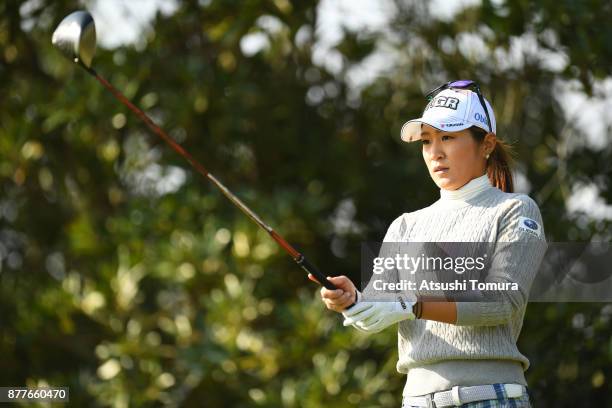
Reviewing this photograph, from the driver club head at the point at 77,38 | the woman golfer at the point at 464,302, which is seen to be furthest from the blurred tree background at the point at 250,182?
the woman golfer at the point at 464,302

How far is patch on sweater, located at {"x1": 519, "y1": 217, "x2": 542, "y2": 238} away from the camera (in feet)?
9.45

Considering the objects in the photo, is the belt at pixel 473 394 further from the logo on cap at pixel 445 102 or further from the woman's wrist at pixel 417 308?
the logo on cap at pixel 445 102

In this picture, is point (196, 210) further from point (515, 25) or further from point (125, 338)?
point (515, 25)

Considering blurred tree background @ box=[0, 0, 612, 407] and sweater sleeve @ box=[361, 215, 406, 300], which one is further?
blurred tree background @ box=[0, 0, 612, 407]

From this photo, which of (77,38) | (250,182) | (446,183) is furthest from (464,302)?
(250,182)

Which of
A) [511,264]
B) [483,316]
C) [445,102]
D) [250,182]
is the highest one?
[250,182]

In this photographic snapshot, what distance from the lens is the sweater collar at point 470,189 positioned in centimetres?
304

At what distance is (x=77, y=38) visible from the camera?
382cm

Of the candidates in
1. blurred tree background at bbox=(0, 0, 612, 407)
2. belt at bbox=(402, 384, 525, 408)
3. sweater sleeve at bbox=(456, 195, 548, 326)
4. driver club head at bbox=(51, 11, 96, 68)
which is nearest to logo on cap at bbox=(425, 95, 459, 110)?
sweater sleeve at bbox=(456, 195, 548, 326)

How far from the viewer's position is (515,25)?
7297 millimetres

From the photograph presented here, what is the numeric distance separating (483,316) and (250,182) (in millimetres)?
6174

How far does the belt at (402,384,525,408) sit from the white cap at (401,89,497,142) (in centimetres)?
71

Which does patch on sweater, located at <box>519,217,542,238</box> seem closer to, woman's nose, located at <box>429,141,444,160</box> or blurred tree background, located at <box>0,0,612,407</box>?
woman's nose, located at <box>429,141,444,160</box>

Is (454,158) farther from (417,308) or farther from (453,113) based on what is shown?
(417,308)
